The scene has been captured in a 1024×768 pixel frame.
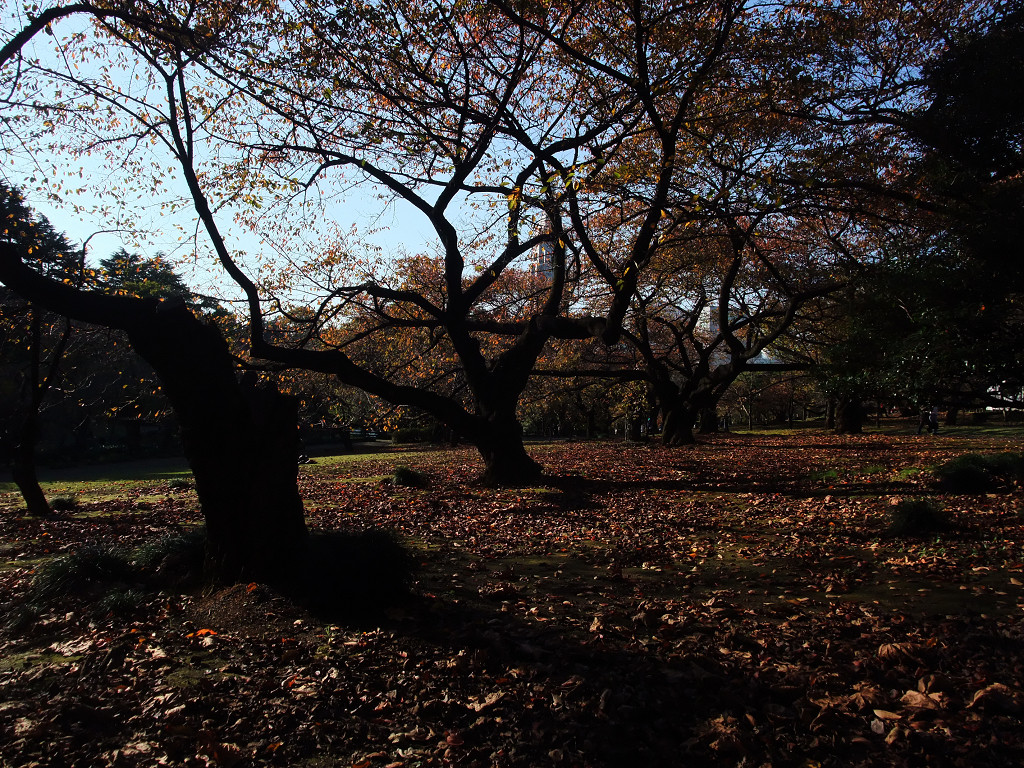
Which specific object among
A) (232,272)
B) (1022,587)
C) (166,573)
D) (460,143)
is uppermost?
(460,143)

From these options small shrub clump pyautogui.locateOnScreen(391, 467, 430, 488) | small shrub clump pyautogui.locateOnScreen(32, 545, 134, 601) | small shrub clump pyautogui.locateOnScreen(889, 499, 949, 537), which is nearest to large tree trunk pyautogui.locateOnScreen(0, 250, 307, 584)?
small shrub clump pyautogui.locateOnScreen(32, 545, 134, 601)

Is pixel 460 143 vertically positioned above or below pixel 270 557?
above

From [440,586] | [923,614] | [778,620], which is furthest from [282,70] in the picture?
[923,614]

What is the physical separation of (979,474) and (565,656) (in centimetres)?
800

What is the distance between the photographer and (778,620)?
4.65m

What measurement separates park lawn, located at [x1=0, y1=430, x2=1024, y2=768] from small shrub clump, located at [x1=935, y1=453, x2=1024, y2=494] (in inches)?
64.2

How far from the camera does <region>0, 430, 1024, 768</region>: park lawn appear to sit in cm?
315

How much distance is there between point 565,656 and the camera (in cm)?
411

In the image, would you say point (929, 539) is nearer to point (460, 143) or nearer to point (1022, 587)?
point (1022, 587)

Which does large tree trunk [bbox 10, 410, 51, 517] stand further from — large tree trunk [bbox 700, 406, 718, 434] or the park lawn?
large tree trunk [bbox 700, 406, 718, 434]

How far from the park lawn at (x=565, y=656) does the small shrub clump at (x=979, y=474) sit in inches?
64.2

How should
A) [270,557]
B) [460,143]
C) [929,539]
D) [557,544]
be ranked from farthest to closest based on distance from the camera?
[460,143]
[557,544]
[929,539]
[270,557]

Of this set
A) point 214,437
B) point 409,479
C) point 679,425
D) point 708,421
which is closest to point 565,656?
point 214,437

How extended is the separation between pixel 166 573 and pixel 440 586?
2529 mm
